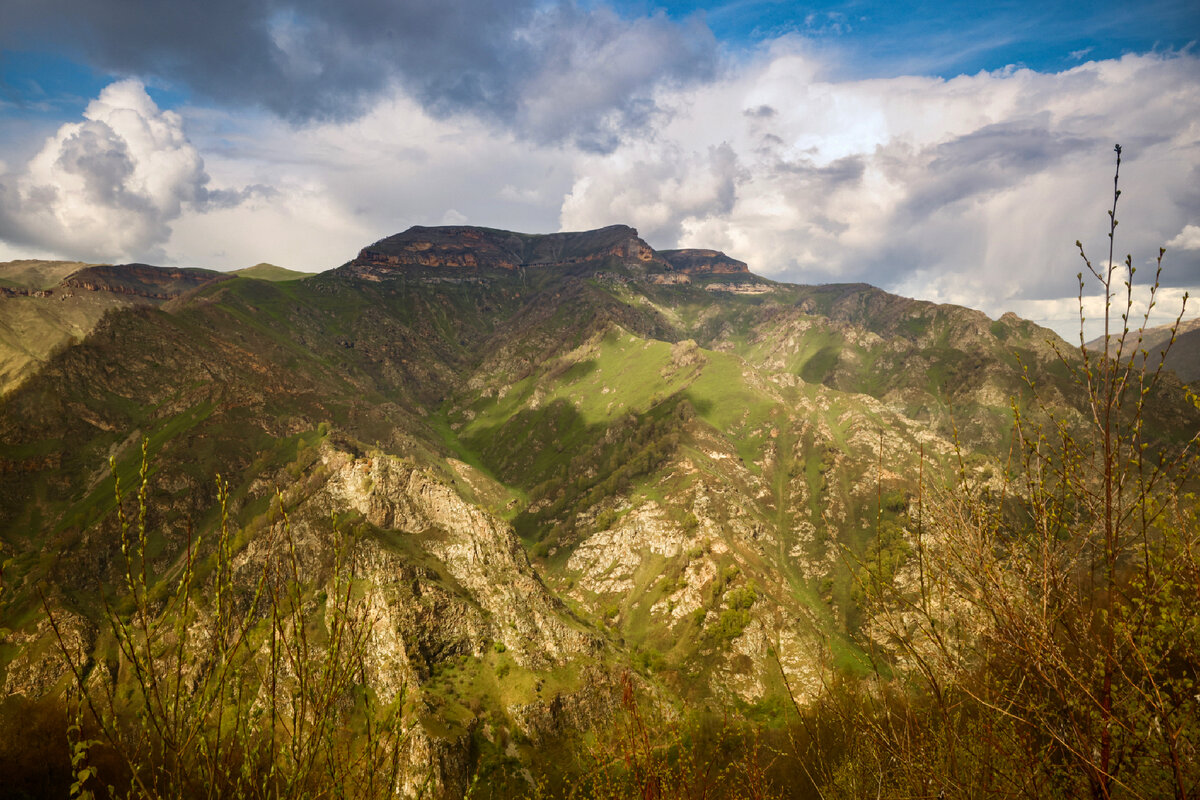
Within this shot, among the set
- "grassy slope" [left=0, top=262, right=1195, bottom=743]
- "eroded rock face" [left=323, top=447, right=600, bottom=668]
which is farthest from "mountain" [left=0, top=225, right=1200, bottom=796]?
"grassy slope" [left=0, top=262, right=1195, bottom=743]

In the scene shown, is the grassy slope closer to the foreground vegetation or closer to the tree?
the foreground vegetation

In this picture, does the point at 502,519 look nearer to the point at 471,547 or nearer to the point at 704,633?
the point at 704,633

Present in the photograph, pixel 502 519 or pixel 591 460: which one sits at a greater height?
pixel 591 460

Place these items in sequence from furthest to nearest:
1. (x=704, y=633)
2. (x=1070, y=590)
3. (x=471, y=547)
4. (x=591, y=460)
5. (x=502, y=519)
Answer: (x=591, y=460), (x=502, y=519), (x=704, y=633), (x=471, y=547), (x=1070, y=590)

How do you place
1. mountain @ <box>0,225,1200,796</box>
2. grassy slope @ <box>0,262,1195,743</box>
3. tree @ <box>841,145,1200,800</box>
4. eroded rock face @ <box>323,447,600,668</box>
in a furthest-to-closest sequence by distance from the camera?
grassy slope @ <box>0,262,1195,743</box> < eroded rock face @ <box>323,447,600,668</box> < mountain @ <box>0,225,1200,796</box> < tree @ <box>841,145,1200,800</box>

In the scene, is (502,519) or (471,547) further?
(502,519)

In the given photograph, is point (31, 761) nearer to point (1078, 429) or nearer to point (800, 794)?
point (800, 794)

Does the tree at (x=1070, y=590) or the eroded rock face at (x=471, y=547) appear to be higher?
the tree at (x=1070, y=590)

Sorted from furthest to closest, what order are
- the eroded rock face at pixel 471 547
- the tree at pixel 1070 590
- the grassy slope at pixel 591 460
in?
the grassy slope at pixel 591 460 < the eroded rock face at pixel 471 547 < the tree at pixel 1070 590

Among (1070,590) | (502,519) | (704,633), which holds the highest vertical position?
(1070,590)

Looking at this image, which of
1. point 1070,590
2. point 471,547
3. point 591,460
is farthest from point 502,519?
point 1070,590

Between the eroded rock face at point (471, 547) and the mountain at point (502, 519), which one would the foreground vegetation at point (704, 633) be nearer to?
the mountain at point (502, 519)

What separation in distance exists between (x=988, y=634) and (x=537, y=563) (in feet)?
435

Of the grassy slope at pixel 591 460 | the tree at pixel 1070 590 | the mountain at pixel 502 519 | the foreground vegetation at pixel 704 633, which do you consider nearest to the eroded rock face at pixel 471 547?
the mountain at pixel 502 519
